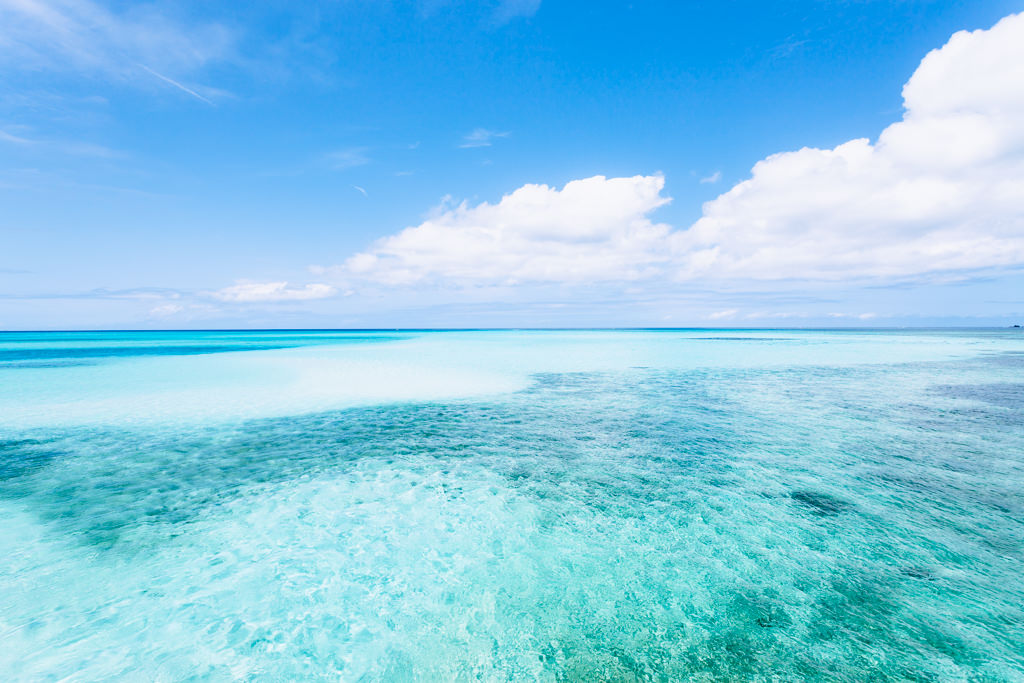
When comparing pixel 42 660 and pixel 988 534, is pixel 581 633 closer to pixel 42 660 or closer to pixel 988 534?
pixel 42 660

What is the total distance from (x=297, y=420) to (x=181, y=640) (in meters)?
12.2

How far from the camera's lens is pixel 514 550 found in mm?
7625

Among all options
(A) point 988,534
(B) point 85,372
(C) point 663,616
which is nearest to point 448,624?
(C) point 663,616

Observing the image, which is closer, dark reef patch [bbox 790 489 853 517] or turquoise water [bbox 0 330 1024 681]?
turquoise water [bbox 0 330 1024 681]

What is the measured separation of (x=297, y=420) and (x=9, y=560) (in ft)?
32.1

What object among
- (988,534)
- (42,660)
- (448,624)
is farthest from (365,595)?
(988,534)

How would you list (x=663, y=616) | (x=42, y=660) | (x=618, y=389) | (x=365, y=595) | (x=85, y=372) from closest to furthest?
(x=42, y=660)
(x=663, y=616)
(x=365, y=595)
(x=618, y=389)
(x=85, y=372)

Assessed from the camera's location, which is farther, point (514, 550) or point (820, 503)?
point (820, 503)

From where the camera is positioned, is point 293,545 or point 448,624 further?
point 293,545

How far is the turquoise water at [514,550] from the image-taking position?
5.28 m

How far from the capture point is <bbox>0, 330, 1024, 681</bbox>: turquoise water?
17.3 feet

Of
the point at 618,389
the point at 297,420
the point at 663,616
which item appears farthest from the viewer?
the point at 618,389

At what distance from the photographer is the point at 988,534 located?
7.86 metres

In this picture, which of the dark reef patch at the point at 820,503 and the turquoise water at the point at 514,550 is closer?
the turquoise water at the point at 514,550
